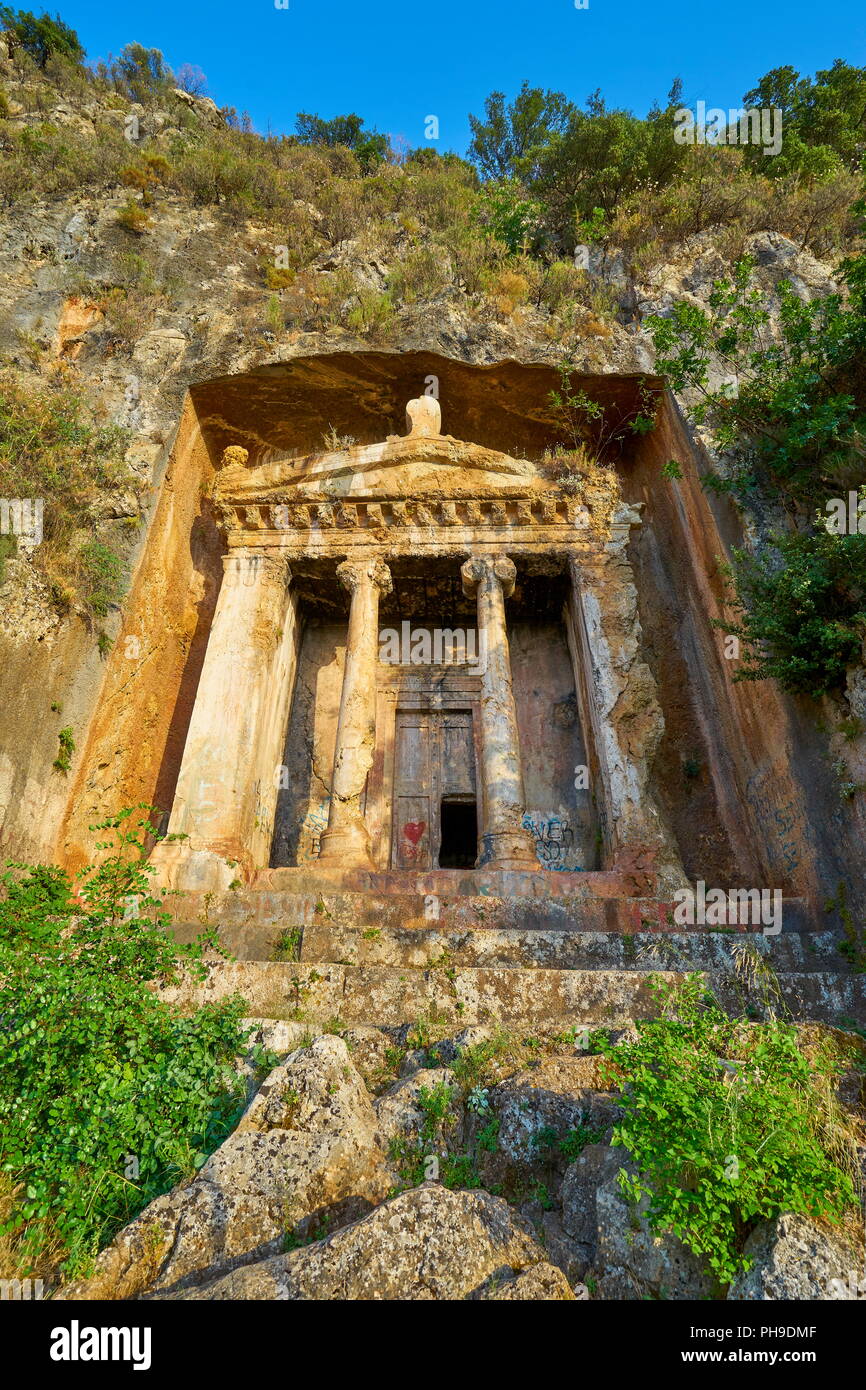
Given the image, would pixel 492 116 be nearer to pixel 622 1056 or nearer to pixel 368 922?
pixel 368 922

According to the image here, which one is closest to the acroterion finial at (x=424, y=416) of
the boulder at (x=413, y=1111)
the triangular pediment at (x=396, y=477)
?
the triangular pediment at (x=396, y=477)

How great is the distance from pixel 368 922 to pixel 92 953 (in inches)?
154

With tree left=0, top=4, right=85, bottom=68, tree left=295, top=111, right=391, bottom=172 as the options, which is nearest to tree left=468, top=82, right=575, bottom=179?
tree left=295, top=111, right=391, bottom=172

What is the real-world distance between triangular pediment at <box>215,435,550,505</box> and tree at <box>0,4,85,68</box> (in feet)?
64.1

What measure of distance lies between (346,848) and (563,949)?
3.68 meters

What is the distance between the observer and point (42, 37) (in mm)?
21406

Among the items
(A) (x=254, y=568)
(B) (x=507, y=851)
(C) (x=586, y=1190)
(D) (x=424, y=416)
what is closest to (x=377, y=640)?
(A) (x=254, y=568)

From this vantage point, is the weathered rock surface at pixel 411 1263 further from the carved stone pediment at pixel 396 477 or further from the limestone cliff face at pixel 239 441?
the carved stone pediment at pixel 396 477

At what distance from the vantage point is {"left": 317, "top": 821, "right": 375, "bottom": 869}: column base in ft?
30.3

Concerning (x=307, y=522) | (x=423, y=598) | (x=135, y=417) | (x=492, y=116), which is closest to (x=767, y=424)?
(x=423, y=598)

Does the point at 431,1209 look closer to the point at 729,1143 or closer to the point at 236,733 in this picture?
the point at 729,1143

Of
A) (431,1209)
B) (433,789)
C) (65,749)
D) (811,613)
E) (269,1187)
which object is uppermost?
(433,789)

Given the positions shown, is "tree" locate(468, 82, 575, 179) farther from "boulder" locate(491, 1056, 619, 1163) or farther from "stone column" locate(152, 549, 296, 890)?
"boulder" locate(491, 1056, 619, 1163)

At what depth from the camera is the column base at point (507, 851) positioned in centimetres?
896
